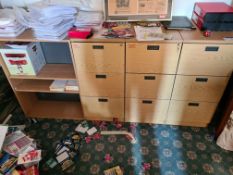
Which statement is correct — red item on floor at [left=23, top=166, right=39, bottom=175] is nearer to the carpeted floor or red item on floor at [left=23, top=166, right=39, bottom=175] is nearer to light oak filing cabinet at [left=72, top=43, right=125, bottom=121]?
the carpeted floor

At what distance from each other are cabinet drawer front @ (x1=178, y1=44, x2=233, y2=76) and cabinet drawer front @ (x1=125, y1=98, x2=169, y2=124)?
0.38 meters

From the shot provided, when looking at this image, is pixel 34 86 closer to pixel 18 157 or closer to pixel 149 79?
pixel 18 157

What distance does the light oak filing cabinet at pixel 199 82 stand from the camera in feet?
4.19

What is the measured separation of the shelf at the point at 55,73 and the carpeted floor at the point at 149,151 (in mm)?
527

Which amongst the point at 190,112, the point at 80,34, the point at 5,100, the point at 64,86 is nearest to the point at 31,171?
the point at 64,86

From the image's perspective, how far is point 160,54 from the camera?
51.9 inches

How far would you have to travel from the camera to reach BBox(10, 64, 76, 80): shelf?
5.21 ft

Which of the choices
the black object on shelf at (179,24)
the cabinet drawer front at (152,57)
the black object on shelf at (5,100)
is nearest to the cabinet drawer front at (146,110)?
the cabinet drawer front at (152,57)

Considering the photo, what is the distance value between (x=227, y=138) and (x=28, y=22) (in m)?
1.83

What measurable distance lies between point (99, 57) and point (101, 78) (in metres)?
0.20

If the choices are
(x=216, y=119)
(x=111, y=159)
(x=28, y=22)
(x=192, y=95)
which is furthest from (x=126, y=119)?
(x=28, y=22)

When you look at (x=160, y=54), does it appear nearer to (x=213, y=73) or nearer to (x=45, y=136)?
(x=213, y=73)

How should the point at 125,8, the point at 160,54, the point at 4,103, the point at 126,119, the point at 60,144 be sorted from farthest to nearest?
the point at 4,103, the point at 126,119, the point at 60,144, the point at 125,8, the point at 160,54

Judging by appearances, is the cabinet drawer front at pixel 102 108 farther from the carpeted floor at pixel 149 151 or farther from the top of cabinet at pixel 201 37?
the top of cabinet at pixel 201 37
